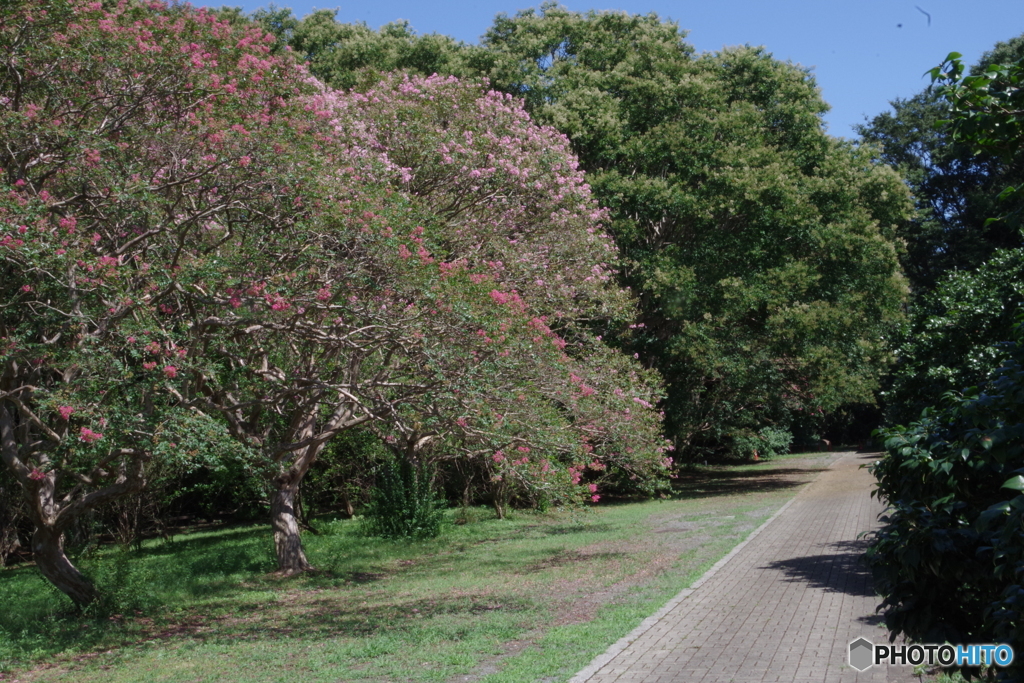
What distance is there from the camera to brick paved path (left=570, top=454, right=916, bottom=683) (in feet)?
21.8

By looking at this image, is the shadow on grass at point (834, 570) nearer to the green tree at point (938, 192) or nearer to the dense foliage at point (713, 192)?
the dense foliage at point (713, 192)

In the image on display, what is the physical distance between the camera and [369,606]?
10.9 metres

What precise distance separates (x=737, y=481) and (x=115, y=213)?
23.3 meters

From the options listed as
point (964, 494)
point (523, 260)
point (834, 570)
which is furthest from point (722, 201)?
point (964, 494)

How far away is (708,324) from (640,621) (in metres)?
14.1

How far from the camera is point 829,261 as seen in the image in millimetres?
23578

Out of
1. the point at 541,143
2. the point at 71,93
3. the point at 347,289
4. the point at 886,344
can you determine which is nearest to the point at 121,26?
the point at 71,93

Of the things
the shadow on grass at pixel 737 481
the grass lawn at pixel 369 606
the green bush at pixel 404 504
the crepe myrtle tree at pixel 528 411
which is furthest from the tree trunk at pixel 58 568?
the shadow on grass at pixel 737 481

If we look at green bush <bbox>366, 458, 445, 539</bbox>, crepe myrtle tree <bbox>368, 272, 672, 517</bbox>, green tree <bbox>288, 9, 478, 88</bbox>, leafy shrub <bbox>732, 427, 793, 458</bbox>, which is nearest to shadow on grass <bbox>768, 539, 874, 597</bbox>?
crepe myrtle tree <bbox>368, 272, 672, 517</bbox>

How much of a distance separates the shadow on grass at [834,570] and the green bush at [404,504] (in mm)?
7943

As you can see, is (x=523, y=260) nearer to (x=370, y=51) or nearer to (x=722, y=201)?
(x=722, y=201)

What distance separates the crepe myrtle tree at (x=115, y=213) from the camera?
326 inches

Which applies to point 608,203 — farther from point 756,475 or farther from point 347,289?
point 756,475

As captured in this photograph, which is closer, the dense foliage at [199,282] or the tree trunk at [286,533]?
the dense foliage at [199,282]
